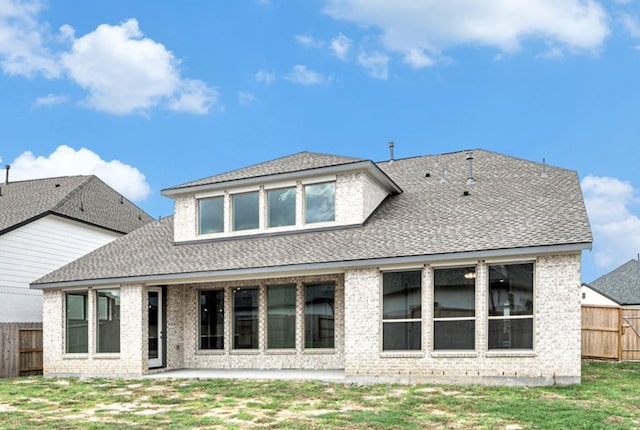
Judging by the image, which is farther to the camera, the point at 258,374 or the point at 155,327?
the point at 155,327

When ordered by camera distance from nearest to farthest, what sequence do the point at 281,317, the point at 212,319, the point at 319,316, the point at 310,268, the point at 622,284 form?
1. the point at 310,268
2. the point at 319,316
3. the point at 281,317
4. the point at 212,319
5. the point at 622,284

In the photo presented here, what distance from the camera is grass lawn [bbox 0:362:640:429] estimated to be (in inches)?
349

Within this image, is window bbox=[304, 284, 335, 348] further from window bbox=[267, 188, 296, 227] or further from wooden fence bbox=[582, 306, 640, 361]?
wooden fence bbox=[582, 306, 640, 361]

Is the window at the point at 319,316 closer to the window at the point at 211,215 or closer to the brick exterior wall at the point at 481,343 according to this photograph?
the brick exterior wall at the point at 481,343

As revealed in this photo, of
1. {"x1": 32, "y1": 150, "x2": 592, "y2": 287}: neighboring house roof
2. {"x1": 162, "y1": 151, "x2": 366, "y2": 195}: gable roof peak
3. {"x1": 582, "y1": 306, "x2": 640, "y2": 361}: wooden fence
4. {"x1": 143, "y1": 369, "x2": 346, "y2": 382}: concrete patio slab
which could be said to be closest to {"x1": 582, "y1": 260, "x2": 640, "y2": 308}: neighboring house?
{"x1": 582, "y1": 306, "x2": 640, "y2": 361}: wooden fence

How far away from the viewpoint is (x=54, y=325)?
17.3 metres

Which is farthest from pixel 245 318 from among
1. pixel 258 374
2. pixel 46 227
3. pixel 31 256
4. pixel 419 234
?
pixel 46 227

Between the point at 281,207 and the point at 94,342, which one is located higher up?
the point at 281,207

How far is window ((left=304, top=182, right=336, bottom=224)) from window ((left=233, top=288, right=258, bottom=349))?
8.47 ft

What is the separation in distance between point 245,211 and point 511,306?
7.79m

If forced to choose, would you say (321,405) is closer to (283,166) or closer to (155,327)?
(155,327)

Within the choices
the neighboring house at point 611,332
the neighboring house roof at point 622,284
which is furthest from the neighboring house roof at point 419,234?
the neighboring house roof at point 622,284

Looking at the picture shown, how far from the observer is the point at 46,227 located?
21.2 m

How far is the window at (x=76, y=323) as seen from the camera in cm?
1724
